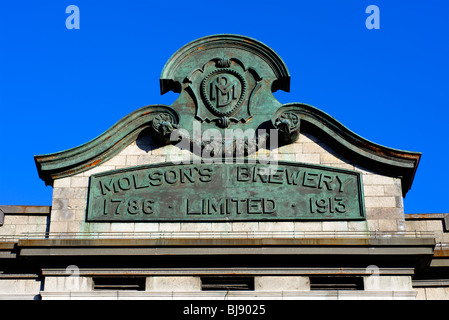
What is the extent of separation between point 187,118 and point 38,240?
15.6ft

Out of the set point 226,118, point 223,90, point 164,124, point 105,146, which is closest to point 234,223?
point 226,118

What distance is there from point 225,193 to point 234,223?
80cm

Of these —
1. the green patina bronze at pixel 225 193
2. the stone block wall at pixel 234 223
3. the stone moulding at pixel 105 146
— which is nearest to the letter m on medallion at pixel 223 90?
the stone moulding at pixel 105 146

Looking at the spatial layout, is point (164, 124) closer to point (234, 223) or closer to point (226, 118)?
point (226, 118)

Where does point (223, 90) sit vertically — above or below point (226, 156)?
above

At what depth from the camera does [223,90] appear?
65.0 feet

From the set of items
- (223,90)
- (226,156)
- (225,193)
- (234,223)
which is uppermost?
(223,90)

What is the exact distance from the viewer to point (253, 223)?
59.7 ft

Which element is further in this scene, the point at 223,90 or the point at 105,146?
the point at 223,90

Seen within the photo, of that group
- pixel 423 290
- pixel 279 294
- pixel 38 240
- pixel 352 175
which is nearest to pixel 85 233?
pixel 38 240

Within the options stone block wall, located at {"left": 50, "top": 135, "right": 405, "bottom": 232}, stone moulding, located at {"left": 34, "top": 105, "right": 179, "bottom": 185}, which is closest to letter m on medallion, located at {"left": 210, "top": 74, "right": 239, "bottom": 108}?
stone moulding, located at {"left": 34, "top": 105, "right": 179, "bottom": 185}

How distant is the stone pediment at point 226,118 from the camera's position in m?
19.0

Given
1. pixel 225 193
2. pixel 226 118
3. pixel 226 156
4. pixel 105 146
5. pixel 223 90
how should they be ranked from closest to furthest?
pixel 225 193 → pixel 226 156 → pixel 105 146 → pixel 226 118 → pixel 223 90

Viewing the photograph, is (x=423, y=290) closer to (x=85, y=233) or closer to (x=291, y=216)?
(x=291, y=216)
